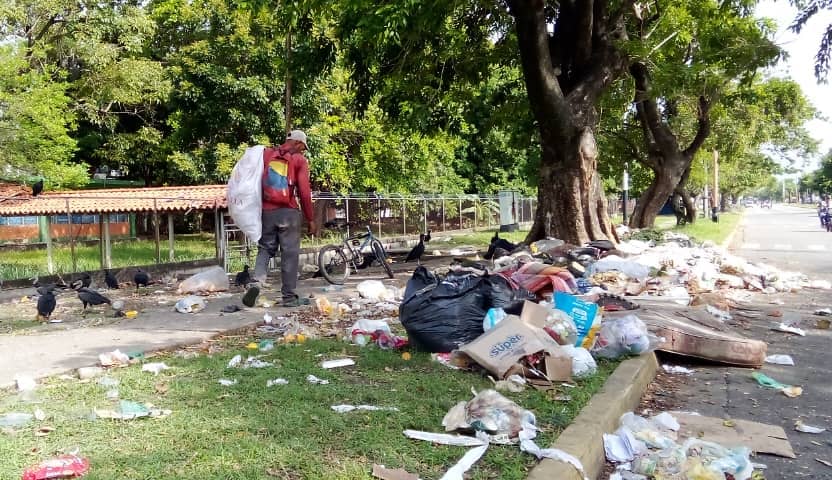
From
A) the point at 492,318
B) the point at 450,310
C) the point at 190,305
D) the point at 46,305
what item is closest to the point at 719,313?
the point at 492,318

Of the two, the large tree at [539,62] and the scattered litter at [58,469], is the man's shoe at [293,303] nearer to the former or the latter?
the large tree at [539,62]

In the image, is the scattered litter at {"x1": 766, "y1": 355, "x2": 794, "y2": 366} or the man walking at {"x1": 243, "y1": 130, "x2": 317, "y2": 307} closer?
the scattered litter at {"x1": 766, "y1": 355, "x2": 794, "y2": 366}

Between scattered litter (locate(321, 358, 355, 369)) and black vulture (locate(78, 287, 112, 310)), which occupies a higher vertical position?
black vulture (locate(78, 287, 112, 310))

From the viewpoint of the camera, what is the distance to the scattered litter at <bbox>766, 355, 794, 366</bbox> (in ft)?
17.0

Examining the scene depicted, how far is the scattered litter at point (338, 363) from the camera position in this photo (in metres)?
4.34

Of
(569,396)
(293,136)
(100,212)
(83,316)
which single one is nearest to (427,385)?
(569,396)

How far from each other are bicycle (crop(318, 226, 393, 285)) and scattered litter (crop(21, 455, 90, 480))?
7.16 m

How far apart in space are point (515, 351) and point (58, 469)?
2.57 meters

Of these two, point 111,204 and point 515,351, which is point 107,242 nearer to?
point 111,204

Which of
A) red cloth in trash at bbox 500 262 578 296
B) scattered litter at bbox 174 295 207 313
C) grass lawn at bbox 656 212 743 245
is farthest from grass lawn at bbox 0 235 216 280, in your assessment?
grass lawn at bbox 656 212 743 245

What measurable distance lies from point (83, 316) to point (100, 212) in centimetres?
525

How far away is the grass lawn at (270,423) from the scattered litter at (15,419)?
0.30 ft

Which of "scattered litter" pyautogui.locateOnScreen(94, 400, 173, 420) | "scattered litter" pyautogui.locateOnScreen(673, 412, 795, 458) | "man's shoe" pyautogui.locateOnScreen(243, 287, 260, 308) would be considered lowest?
"scattered litter" pyautogui.locateOnScreen(673, 412, 795, 458)

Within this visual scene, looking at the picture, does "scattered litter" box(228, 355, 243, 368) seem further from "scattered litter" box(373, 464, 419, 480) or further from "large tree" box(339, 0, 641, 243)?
"large tree" box(339, 0, 641, 243)
